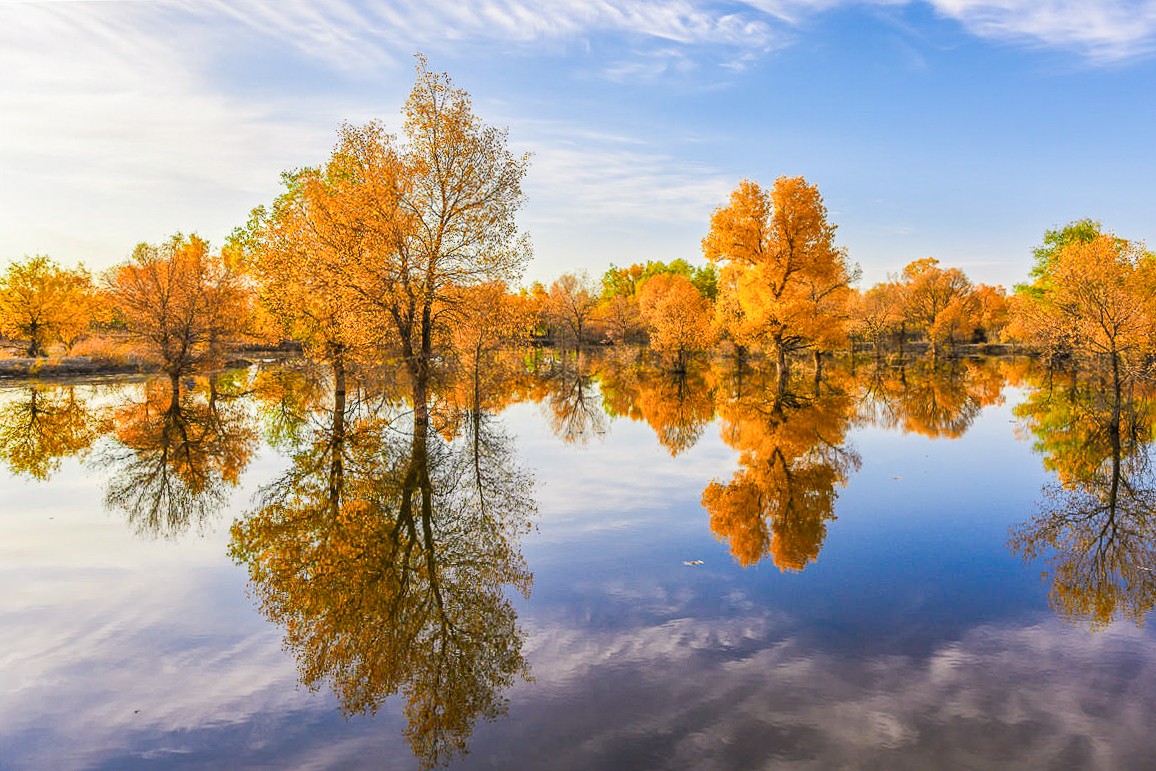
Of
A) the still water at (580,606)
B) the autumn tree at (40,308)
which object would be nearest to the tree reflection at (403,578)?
the still water at (580,606)

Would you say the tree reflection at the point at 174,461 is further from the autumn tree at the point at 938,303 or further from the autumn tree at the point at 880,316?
the autumn tree at the point at 938,303

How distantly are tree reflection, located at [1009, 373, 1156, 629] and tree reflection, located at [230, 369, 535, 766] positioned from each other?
7850 mm

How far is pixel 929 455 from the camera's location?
20.0m

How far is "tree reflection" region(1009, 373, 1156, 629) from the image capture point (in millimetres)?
9219

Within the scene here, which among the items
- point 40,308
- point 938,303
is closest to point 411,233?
point 40,308

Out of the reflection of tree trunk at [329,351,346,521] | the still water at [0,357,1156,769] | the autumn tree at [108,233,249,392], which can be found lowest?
the still water at [0,357,1156,769]

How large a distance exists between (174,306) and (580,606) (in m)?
30.2

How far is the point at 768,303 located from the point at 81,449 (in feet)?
110

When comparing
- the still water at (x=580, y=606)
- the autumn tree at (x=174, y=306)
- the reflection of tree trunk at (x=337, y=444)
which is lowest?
the still water at (x=580, y=606)

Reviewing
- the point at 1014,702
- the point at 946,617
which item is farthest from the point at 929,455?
the point at 1014,702

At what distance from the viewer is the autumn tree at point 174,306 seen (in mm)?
30797

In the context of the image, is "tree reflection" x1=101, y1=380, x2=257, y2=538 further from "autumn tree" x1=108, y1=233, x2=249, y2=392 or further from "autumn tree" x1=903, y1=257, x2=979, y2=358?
"autumn tree" x1=903, y1=257, x2=979, y2=358

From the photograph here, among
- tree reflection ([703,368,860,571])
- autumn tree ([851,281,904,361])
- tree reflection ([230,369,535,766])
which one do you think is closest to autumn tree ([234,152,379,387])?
tree reflection ([230,369,535,766])

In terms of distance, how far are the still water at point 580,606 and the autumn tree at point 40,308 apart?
51693mm
